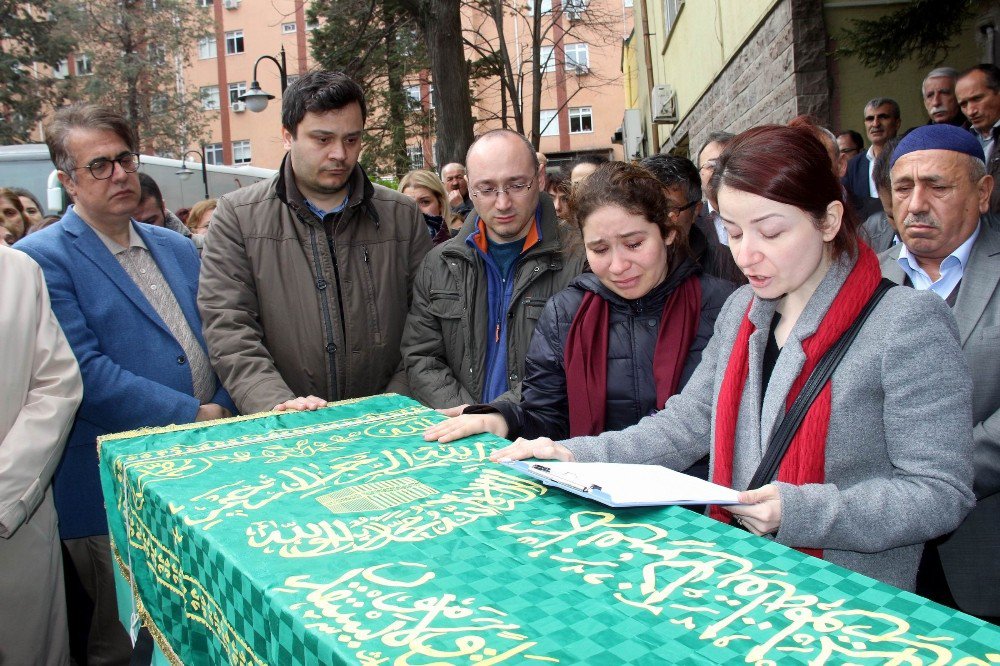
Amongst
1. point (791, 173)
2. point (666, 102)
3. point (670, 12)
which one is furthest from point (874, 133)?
point (670, 12)

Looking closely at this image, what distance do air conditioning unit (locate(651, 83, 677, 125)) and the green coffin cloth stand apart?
1491cm

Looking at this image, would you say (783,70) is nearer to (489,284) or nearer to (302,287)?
(489,284)

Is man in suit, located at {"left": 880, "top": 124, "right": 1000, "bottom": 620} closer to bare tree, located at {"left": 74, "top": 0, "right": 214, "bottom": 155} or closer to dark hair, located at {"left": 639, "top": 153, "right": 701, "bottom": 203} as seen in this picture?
dark hair, located at {"left": 639, "top": 153, "right": 701, "bottom": 203}

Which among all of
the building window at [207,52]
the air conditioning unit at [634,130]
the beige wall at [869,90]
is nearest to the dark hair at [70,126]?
the beige wall at [869,90]

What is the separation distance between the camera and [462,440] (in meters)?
2.35

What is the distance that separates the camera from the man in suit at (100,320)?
3086 millimetres

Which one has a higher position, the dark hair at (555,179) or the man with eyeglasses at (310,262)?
the dark hair at (555,179)

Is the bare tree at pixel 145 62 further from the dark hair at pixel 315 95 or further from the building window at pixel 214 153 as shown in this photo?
the dark hair at pixel 315 95

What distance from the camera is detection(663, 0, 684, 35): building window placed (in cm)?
1441

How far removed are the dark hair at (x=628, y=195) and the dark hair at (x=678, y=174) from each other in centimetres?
105

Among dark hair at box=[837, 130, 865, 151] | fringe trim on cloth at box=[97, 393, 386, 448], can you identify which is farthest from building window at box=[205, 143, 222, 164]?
fringe trim on cloth at box=[97, 393, 386, 448]

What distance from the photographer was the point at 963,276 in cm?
280

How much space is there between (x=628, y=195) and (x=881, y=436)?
1.12m

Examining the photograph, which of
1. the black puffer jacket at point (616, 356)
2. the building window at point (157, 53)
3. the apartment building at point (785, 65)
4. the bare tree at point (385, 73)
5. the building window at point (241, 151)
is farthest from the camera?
the building window at point (241, 151)
